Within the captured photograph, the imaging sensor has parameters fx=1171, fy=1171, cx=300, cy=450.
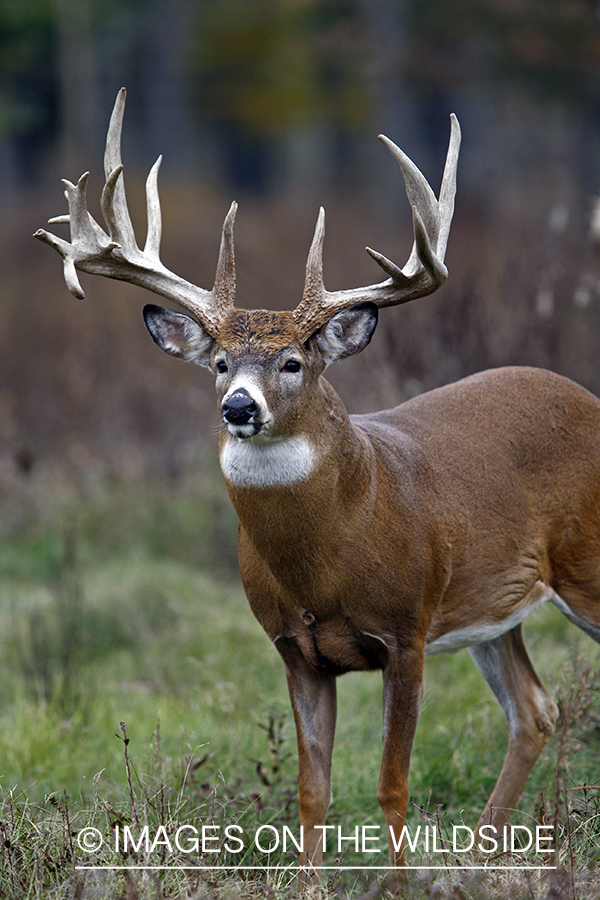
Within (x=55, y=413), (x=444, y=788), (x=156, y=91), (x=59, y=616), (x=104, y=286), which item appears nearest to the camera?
(x=444, y=788)

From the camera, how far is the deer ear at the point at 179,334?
14.3ft

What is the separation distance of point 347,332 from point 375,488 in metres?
0.57

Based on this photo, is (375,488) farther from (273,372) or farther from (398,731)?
(398,731)

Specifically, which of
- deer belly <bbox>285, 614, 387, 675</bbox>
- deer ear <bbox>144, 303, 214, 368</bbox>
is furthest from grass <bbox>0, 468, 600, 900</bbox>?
deer ear <bbox>144, 303, 214, 368</bbox>

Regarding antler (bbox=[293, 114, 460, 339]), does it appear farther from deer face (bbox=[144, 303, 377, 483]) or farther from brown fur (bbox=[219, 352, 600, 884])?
brown fur (bbox=[219, 352, 600, 884])

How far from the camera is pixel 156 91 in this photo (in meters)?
31.7

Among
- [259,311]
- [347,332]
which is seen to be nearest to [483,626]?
[347,332]

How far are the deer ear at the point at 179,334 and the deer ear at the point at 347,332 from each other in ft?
1.43

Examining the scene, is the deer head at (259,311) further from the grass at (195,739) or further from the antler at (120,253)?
the grass at (195,739)

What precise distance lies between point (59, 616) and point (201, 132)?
31.7 m

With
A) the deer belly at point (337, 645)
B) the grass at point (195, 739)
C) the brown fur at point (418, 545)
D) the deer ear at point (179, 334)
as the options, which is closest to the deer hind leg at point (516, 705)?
the brown fur at point (418, 545)

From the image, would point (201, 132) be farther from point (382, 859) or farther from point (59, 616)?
point (382, 859)

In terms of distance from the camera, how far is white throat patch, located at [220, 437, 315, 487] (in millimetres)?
3979

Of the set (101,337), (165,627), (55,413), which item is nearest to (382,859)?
(165,627)
